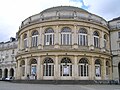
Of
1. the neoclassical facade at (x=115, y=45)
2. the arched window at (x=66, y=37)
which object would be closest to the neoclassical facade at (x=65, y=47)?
the arched window at (x=66, y=37)

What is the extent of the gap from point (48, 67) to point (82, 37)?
7.56 m

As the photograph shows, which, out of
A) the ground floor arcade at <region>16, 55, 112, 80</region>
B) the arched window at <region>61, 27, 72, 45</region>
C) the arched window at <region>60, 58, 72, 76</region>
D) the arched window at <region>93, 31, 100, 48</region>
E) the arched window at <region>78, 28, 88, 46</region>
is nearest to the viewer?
the ground floor arcade at <region>16, 55, 112, 80</region>

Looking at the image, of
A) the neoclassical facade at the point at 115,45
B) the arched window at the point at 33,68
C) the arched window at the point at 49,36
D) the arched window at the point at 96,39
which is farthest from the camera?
the neoclassical facade at the point at 115,45

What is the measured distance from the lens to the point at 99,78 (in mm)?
36188

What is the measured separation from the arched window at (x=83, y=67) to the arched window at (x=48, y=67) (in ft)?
14.8

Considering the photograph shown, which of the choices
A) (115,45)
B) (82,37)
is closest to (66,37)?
(82,37)

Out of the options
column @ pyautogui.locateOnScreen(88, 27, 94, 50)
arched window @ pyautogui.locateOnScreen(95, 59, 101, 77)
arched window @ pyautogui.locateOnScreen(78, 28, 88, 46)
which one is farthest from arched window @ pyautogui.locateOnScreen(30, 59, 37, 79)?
arched window @ pyautogui.locateOnScreen(95, 59, 101, 77)

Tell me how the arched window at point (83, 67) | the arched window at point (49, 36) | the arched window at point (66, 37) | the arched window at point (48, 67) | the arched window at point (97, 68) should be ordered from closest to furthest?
the arched window at point (48, 67), the arched window at point (83, 67), the arched window at point (66, 37), the arched window at point (49, 36), the arched window at point (97, 68)

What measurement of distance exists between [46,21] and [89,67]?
10394 millimetres

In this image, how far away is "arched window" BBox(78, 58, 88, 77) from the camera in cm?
3444

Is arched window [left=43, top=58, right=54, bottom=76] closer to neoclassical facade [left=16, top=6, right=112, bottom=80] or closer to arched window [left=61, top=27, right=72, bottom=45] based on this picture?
neoclassical facade [left=16, top=6, right=112, bottom=80]

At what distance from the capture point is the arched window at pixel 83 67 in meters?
34.4

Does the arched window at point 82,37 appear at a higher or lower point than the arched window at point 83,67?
higher

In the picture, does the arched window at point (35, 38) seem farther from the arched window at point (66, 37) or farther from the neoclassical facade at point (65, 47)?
the arched window at point (66, 37)
